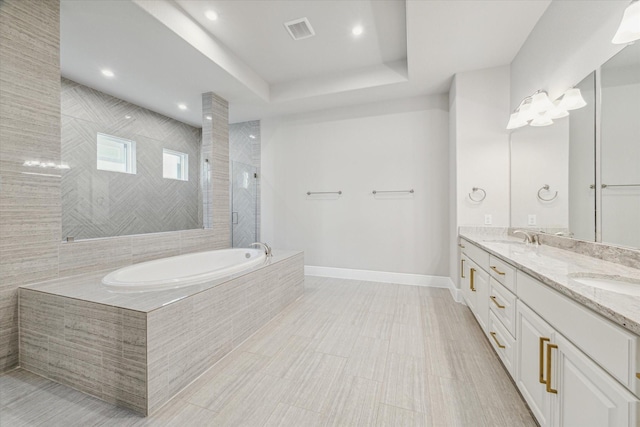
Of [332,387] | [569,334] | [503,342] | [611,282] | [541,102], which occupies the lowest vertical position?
[332,387]

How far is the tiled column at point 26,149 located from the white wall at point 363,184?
2638 millimetres

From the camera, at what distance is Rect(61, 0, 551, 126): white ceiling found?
2010 mm

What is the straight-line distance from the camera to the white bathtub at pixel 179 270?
158 cm

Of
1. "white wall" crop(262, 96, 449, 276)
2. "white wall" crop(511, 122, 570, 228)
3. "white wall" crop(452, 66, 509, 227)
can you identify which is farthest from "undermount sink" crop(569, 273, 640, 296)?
"white wall" crop(262, 96, 449, 276)

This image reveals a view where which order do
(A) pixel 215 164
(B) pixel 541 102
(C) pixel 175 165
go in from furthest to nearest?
(C) pixel 175 165, (A) pixel 215 164, (B) pixel 541 102

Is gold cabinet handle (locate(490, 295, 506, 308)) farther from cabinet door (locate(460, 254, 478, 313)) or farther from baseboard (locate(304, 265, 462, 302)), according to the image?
baseboard (locate(304, 265, 462, 302))

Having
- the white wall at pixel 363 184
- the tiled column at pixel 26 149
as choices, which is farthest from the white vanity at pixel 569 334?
the tiled column at pixel 26 149

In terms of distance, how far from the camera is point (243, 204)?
13.5ft

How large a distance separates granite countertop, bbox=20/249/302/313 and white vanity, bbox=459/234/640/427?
173 centimetres

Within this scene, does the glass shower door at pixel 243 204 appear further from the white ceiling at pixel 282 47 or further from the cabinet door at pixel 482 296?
the cabinet door at pixel 482 296

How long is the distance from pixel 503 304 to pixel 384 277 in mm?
2098

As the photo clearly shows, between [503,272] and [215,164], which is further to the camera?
[215,164]

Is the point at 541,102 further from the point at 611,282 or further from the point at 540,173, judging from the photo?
the point at 611,282

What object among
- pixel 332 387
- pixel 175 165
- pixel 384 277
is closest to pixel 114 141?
pixel 175 165
